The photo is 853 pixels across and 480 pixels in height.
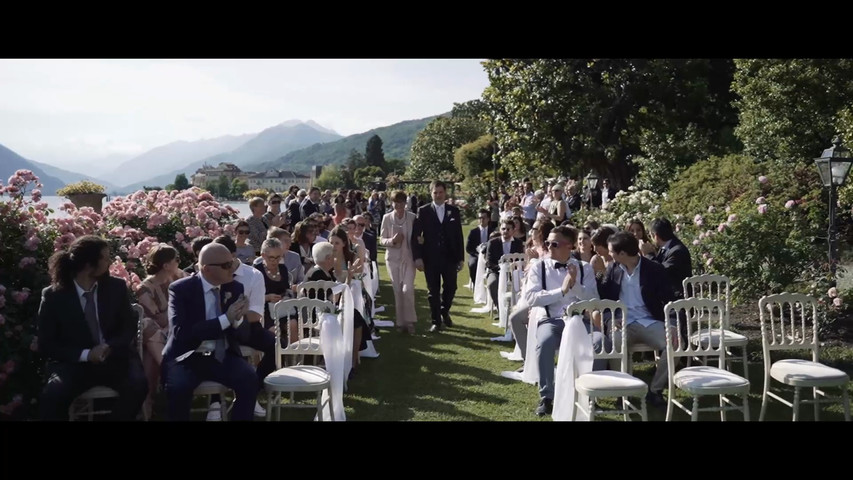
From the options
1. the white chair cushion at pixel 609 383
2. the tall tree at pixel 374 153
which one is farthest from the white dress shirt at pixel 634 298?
the tall tree at pixel 374 153

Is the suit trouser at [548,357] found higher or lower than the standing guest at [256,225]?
lower

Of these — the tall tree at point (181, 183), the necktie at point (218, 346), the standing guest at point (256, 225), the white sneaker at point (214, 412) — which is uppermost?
the tall tree at point (181, 183)

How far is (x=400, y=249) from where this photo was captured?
8391mm

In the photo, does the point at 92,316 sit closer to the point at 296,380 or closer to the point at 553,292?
the point at 296,380

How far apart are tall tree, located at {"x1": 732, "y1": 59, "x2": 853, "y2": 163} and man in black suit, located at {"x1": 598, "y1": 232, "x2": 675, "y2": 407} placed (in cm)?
1295

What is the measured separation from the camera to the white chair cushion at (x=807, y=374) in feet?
15.3

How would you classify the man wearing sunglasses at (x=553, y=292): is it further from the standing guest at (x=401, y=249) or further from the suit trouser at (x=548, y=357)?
the standing guest at (x=401, y=249)

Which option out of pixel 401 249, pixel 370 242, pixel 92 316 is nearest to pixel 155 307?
pixel 92 316

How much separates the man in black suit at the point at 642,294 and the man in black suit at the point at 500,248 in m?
3.42

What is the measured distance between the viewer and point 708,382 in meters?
4.54

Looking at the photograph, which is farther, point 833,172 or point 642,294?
point 833,172

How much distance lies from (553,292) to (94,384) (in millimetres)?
3531
